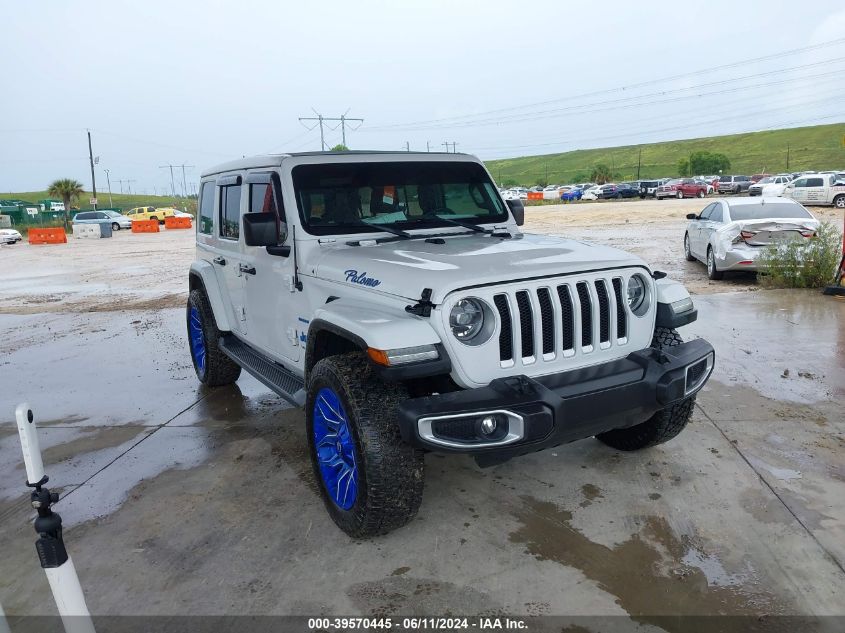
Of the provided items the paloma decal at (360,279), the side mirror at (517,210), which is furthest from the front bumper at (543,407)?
the side mirror at (517,210)

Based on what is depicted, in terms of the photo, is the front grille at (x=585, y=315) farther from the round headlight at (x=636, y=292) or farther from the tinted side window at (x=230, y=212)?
the tinted side window at (x=230, y=212)

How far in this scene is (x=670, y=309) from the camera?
142 inches

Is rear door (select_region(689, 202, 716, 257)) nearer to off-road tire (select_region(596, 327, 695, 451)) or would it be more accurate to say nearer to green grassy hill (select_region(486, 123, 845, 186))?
off-road tire (select_region(596, 327, 695, 451))

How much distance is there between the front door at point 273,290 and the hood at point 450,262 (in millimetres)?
296

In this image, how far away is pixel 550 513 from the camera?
3.59 metres

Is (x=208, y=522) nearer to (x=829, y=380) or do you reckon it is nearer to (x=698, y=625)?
(x=698, y=625)

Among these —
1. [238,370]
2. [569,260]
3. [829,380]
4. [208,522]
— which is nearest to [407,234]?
[569,260]

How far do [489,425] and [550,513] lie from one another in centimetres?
103

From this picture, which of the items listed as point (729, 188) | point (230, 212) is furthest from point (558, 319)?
point (729, 188)

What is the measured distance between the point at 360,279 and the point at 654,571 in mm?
2007

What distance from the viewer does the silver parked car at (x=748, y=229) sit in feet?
33.7

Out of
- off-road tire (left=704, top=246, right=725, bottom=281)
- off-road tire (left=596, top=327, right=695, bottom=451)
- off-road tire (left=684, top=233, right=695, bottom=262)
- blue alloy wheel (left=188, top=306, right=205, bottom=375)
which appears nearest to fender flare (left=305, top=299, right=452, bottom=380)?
off-road tire (left=596, top=327, right=695, bottom=451)

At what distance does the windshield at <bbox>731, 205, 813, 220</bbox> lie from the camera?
1074cm

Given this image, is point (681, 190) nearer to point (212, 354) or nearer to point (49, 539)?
point (212, 354)
